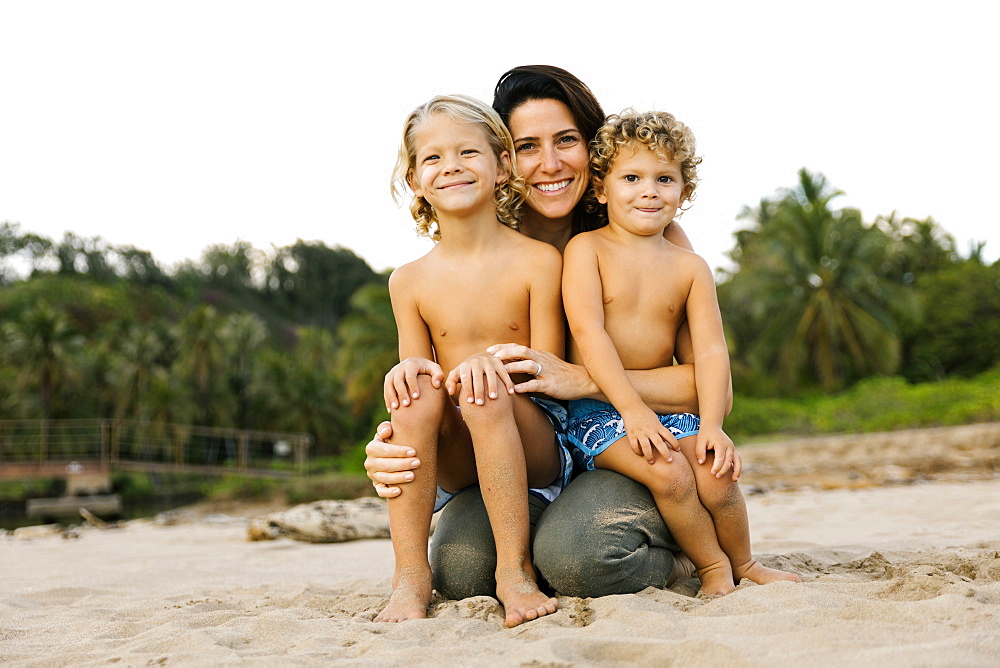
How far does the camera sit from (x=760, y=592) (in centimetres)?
228

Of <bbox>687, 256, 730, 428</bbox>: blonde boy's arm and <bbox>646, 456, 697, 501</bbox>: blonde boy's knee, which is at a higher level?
<bbox>687, 256, 730, 428</bbox>: blonde boy's arm

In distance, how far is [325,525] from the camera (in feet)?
20.2

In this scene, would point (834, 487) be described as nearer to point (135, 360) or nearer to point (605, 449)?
point (605, 449)

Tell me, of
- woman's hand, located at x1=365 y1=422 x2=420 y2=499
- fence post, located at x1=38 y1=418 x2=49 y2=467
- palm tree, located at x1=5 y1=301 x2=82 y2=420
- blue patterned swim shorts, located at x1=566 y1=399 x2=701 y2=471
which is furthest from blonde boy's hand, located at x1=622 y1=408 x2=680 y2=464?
palm tree, located at x1=5 y1=301 x2=82 y2=420

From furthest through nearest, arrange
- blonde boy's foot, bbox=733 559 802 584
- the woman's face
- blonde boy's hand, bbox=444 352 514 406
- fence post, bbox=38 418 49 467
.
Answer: fence post, bbox=38 418 49 467 → the woman's face → blonde boy's foot, bbox=733 559 802 584 → blonde boy's hand, bbox=444 352 514 406

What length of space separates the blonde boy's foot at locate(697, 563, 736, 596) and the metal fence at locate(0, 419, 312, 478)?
19.2m

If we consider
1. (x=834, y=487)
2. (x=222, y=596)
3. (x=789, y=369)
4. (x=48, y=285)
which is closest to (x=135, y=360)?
(x=48, y=285)

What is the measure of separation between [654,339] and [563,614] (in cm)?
100

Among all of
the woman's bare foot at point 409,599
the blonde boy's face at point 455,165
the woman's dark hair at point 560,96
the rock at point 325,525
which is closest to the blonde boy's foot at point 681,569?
the woman's bare foot at point 409,599

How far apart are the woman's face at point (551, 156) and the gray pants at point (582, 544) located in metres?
1.04

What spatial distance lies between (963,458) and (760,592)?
334 inches

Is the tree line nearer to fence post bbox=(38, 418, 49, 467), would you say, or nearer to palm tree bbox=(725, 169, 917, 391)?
palm tree bbox=(725, 169, 917, 391)

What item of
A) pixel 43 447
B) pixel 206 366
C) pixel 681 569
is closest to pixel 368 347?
pixel 43 447

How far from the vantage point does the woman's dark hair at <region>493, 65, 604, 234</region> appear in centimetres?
311
